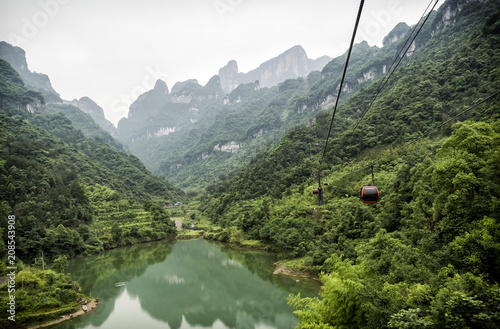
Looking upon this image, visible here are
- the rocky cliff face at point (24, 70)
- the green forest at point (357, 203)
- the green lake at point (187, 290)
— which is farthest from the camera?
the rocky cliff face at point (24, 70)

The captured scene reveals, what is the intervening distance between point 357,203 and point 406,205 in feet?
17.7

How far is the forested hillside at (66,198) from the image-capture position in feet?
113

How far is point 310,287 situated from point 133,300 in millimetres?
14423

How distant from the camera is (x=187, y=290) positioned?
2477 cm

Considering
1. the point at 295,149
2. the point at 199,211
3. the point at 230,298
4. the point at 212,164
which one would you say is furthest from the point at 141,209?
the point at 212,164

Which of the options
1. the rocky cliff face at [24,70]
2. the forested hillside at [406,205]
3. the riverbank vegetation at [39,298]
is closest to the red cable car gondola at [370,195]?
the forested hillside at [406,205]

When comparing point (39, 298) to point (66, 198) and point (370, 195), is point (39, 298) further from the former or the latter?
point (66, 198)

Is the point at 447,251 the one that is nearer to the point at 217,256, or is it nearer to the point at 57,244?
the point at 217,256

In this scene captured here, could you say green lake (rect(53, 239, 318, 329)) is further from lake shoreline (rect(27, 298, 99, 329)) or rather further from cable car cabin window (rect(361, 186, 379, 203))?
cable car cabin window (rect(361, 186, 379, 203))

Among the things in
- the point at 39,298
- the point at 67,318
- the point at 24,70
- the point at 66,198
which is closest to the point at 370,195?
the point at 67,318

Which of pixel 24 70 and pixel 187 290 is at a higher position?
pixel 24 70

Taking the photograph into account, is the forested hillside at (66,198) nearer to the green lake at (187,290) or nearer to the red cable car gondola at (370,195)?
the green lake at (187,290)

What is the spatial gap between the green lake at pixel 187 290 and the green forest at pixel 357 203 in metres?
2.65

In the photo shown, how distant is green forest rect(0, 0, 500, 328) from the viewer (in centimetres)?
805
